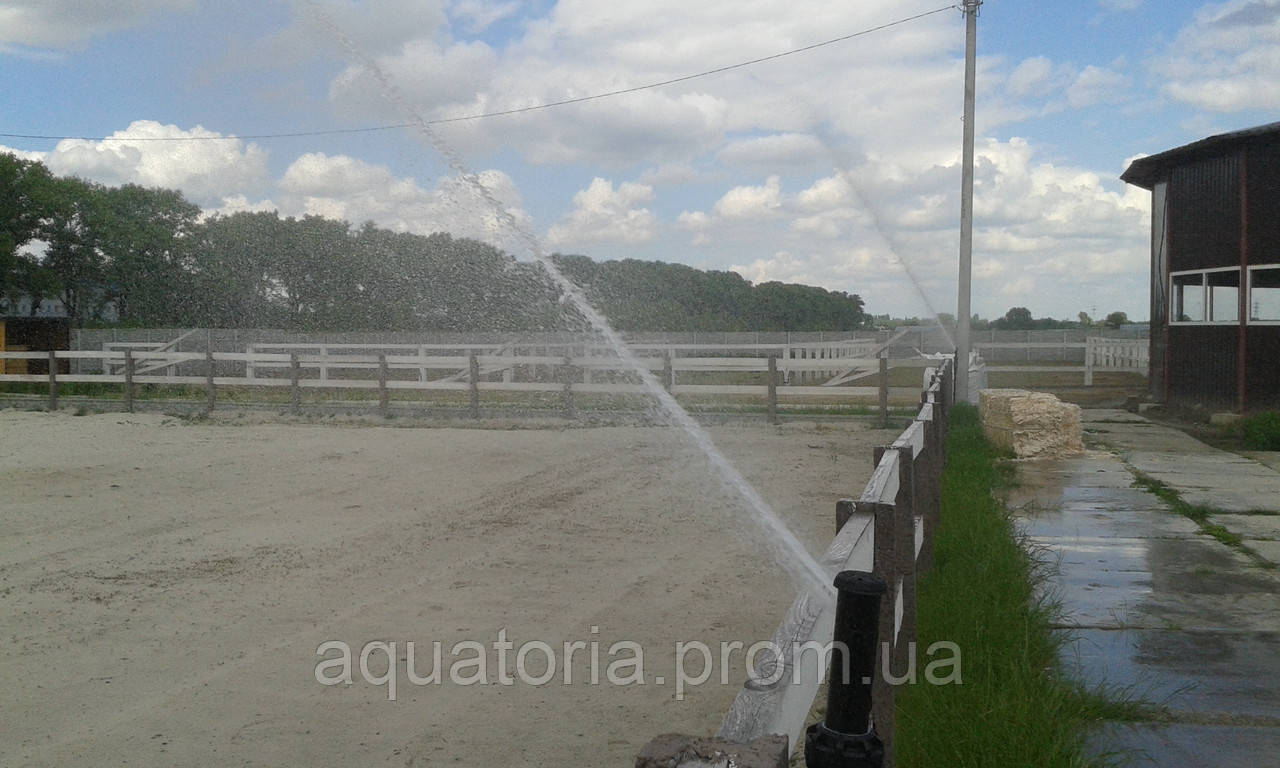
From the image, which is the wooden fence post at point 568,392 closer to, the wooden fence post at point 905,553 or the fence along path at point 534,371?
the fence along path at point 534,371

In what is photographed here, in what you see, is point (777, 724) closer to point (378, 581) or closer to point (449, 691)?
point (449, 691)

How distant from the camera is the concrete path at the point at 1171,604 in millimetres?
3840

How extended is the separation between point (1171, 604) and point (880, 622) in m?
3.31

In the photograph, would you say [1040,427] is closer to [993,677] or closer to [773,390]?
[773,390]

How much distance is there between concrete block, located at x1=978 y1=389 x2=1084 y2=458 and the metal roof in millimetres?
6215

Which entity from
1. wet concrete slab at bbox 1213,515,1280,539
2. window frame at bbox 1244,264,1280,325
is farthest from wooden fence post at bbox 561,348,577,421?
wet concrete slab at bbox 1213,515,1280,539

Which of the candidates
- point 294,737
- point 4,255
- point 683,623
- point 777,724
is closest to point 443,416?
point 683,623

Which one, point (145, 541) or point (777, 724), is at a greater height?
point (777, 724)

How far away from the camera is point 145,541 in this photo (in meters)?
8.32

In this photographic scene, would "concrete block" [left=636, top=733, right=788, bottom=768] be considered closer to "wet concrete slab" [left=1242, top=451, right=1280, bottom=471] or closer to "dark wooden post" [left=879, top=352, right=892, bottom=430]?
"wet concrete slab" [left=1242, top=451, right=1280, bottom=471]

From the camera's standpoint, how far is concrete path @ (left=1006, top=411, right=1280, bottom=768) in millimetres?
3840

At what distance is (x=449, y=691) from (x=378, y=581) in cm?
224

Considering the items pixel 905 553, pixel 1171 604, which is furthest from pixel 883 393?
pixel 905 553

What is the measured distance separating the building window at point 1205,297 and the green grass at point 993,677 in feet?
39.8
